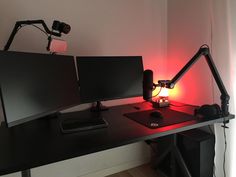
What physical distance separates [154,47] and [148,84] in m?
0.77

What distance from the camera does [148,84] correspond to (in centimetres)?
146

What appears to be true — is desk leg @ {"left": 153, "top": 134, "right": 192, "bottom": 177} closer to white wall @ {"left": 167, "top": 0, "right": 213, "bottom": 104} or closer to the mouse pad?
the mouse pad

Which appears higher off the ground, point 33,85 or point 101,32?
point 101,32

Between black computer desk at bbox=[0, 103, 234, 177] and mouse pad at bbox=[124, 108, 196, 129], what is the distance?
5cm

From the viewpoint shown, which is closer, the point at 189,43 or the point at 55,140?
the point at 55,140

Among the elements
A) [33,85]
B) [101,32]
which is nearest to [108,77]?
[101,32]

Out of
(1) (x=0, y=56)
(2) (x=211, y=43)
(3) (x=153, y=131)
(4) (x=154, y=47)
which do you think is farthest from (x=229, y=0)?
(1) (x=0, y=56)

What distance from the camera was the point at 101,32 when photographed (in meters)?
1.80

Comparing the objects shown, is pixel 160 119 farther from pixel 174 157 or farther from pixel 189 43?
pixel 189 43

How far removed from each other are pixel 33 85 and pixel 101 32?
37.1 inches

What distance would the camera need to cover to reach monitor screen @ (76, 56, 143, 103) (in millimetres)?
1508

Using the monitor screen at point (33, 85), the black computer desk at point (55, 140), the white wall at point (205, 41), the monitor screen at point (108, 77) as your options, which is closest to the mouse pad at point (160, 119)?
the black computer desk at point (55, 140)

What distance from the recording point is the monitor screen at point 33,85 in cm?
91

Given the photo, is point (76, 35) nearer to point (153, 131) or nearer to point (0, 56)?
point (0, 56)
